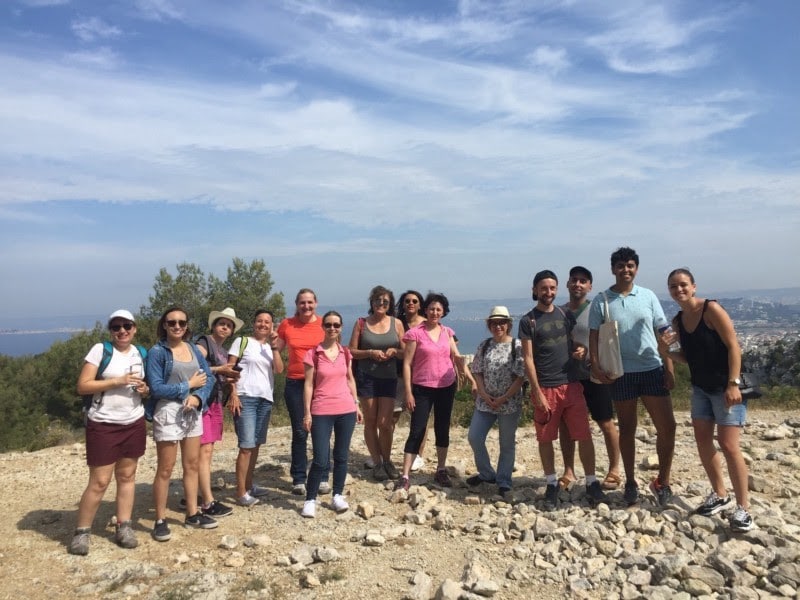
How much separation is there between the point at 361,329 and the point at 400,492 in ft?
6.07

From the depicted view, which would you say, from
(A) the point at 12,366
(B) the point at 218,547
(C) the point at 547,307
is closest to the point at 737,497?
(C) the point at 547,307

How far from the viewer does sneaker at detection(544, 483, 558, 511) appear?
5586mm

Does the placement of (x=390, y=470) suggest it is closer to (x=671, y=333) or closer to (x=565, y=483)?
(x=565, y=483)

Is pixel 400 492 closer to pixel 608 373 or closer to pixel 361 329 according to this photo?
pixel 361 329

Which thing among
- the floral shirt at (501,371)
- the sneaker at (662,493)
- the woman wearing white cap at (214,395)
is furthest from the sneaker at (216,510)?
the sneaker at (662,493)

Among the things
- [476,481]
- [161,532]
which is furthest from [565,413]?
[161,532]

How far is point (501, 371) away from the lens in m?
6.04

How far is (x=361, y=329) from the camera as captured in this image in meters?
6.58

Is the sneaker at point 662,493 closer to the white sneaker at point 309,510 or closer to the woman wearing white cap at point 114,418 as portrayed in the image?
the white sneaker at point 309,510

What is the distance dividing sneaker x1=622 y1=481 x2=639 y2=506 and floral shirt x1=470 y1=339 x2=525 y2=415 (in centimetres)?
129

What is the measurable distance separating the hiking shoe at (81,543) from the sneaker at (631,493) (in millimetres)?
4953

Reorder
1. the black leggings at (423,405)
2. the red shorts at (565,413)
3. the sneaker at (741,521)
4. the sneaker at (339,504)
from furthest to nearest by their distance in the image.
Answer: the black leggings at (423,405) < the sneaker at (339,504) < the red shorts at (565,413) < the sneaker at (741,521)

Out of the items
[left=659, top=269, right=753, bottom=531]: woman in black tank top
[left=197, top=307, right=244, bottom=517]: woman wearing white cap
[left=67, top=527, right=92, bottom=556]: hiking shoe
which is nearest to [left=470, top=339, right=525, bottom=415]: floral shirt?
[left=659, top=269, right=753, bottom=531]: woman in black tank top

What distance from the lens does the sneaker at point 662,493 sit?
5504 millimetres
